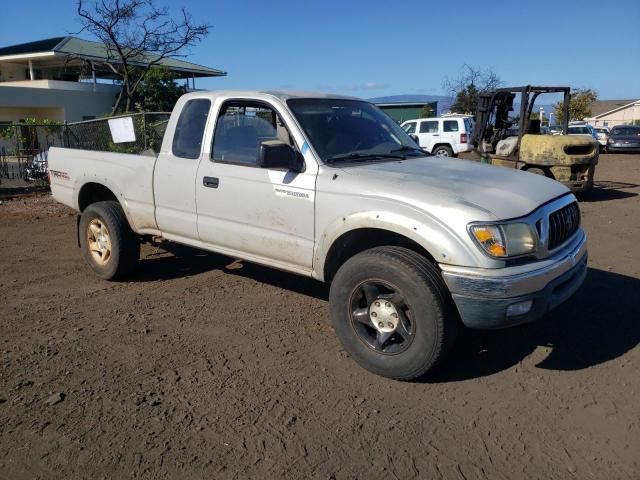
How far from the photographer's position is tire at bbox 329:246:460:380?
3.42m

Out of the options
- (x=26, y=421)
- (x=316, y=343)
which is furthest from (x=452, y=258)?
(x=26, y=421)

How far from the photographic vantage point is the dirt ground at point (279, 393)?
287 centimetres

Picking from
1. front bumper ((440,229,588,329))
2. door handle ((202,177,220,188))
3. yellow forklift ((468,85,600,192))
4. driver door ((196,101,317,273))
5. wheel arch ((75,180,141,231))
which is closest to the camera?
front bumper ((440,229,588,329))

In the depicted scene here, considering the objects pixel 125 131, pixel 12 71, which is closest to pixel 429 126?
pixel 125 131

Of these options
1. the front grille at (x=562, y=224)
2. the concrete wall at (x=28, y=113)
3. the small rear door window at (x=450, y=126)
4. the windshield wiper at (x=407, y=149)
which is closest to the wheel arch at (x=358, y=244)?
the front grille at (x=562, y=224)

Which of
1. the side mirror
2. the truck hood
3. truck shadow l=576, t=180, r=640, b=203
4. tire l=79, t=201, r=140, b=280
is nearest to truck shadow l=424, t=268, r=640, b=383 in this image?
the truck hood

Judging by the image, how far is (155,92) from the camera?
28281 millimetres

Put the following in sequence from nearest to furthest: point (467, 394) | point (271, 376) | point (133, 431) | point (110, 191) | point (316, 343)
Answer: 1. point (133, 431)
2. point (467, 394)
3. point (271, 376)
4. point (316, 343)
5. point (110, 191)

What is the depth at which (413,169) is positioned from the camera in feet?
13.5

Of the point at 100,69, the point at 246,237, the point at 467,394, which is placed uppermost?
the point at 100,69

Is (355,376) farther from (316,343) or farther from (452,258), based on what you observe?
(452,258)

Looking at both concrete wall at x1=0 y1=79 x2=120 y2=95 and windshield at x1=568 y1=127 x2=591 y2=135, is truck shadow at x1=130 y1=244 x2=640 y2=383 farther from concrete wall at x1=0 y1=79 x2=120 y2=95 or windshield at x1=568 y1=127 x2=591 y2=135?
concrete wall at x1=0 y1=79 x2=120 y2=95

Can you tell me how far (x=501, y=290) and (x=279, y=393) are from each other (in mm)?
1520

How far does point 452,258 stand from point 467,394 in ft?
3.01
